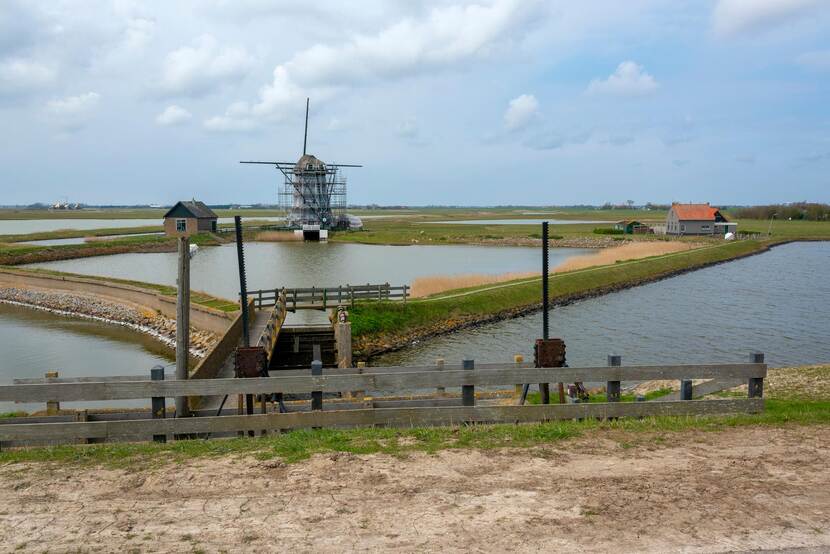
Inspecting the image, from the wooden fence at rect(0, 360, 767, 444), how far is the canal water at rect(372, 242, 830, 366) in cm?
1818

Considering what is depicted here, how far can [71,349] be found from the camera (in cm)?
3500

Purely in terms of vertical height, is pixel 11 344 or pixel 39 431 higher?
pixel 39 431

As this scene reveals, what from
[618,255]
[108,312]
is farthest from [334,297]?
[618,255]

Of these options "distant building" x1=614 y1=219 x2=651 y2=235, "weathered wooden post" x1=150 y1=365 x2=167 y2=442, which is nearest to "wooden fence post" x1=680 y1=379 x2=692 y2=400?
"weathered wooden post" x1=150 y1=365 x2=167 y2=442

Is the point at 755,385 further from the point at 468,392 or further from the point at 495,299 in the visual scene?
the point at 495,299

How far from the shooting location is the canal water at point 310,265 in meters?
56.7

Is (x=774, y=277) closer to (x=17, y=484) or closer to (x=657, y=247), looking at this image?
(x=657, y=247)

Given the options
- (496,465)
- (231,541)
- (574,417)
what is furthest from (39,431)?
(574,417)

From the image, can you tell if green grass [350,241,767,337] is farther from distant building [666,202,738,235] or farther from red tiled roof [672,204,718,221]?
red tiled roof [672,204,718,221]

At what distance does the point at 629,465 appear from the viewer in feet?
29.2

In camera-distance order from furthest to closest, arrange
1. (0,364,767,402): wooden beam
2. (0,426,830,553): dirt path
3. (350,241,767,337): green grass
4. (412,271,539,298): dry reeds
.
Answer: (412,271,539,298): dry reeds < (350,241,767,337): green grass < (0,364,767,402): wooden beam < (0,426,830,553): dirt path

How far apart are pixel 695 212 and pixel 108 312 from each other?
116 metres

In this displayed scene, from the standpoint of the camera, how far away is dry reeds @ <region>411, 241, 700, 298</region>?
4797cm

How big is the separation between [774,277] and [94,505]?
70.5 metres
